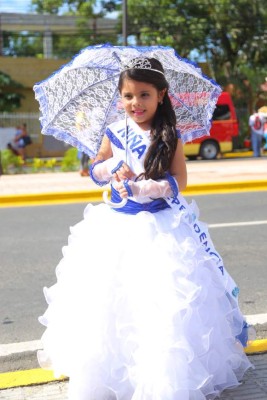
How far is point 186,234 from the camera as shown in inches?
124

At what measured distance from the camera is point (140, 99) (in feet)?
10.2

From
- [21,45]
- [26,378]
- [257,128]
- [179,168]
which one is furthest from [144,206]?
[21,45]

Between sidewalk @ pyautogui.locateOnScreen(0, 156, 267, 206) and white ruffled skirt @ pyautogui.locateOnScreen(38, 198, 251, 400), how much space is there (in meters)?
7.77

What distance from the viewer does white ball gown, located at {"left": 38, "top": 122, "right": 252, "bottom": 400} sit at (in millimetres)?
2865

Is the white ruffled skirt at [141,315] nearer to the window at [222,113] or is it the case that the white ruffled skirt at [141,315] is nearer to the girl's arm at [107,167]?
the girl's arm at [107,167]

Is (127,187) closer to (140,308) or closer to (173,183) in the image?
(173,183)

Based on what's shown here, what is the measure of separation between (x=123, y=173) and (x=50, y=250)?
4071mm

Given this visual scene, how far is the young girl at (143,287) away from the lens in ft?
9.46

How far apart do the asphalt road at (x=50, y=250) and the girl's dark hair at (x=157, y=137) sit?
1892mm

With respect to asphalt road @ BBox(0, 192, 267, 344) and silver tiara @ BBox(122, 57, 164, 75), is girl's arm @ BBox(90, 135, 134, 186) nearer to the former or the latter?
silver tiara @ BBox(122, 57, 164, 75)

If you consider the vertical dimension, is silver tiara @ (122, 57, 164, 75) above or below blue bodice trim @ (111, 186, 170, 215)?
above

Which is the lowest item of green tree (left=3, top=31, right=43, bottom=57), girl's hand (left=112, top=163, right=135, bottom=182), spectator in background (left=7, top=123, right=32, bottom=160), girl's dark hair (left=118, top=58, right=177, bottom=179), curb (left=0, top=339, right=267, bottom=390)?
spectator in background (left=7, top=123, right=32, bottom=160)

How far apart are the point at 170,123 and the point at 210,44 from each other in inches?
1104

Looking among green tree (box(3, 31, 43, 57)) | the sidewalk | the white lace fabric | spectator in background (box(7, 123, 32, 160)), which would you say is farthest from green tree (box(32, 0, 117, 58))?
the white lace fabric
